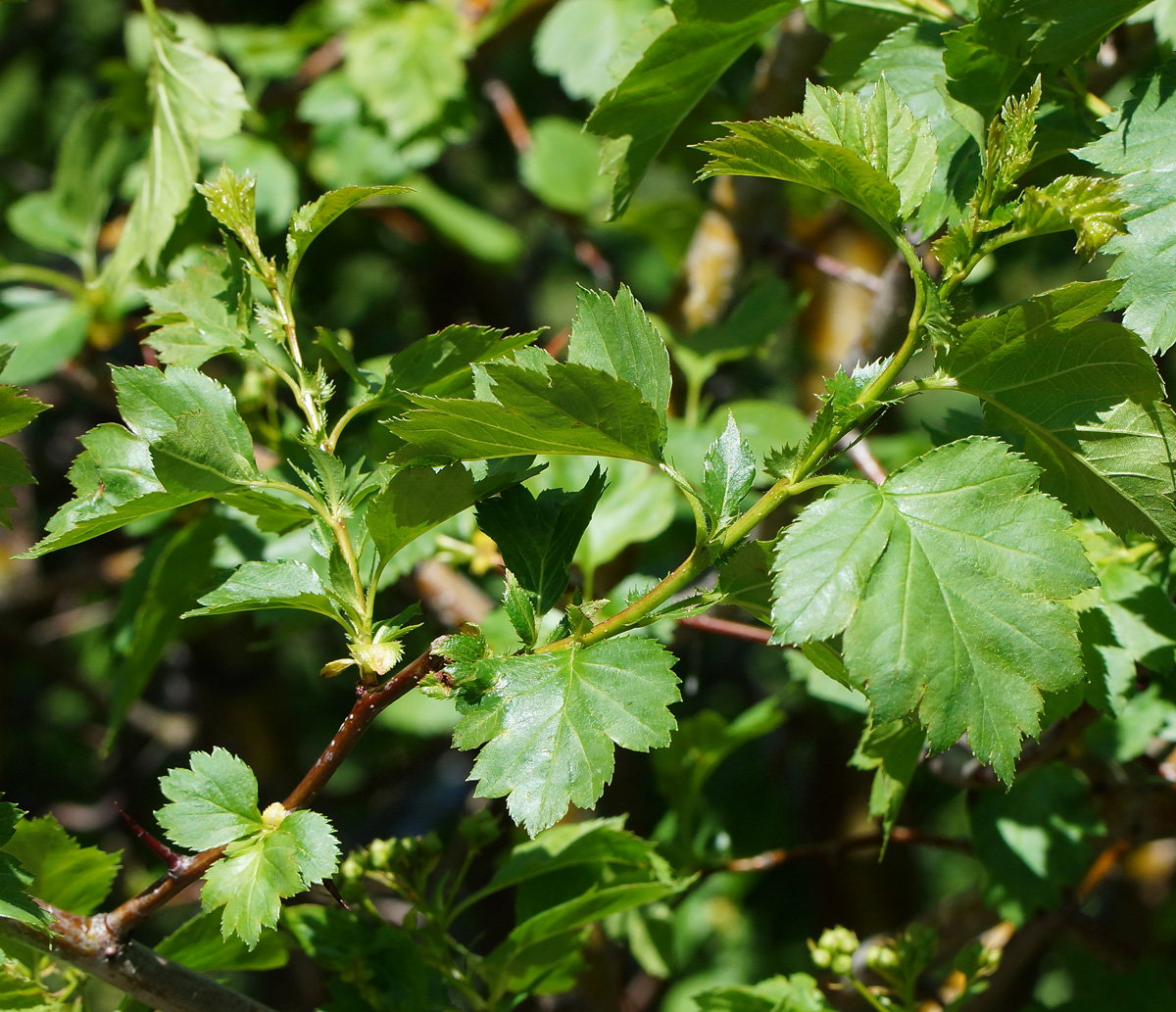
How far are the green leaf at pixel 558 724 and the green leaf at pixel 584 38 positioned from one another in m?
1.31

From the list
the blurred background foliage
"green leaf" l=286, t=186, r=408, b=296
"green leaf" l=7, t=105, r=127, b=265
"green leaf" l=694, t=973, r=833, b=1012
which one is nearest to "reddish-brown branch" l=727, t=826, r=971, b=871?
the blurred background foliage

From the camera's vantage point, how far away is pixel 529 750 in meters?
0.68

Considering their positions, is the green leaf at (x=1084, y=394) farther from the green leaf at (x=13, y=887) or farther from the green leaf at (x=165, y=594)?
the green leaf at (x=165, y=594)

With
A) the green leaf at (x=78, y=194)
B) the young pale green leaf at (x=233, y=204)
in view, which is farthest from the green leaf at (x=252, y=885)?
the green leaf at (x=78, y=194)

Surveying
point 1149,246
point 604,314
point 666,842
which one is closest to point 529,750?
point 604,314

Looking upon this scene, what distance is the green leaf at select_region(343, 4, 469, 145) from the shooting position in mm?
1789

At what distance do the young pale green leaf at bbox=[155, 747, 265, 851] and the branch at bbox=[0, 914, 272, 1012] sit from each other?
0.10m

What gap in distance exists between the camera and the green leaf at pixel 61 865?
876 mm

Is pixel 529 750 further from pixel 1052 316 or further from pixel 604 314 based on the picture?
pixel 1052 316

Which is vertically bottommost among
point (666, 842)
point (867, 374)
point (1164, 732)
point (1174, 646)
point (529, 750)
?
point (666, 842)

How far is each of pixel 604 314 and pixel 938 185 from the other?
336mm

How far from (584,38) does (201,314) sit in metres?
1.17

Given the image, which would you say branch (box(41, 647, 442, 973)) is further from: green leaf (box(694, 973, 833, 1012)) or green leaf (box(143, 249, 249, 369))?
green leaf (box(694, 973, 833, 1012))

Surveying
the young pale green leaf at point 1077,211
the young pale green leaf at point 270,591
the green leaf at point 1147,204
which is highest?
the young pale green leaf at point 1077,211
